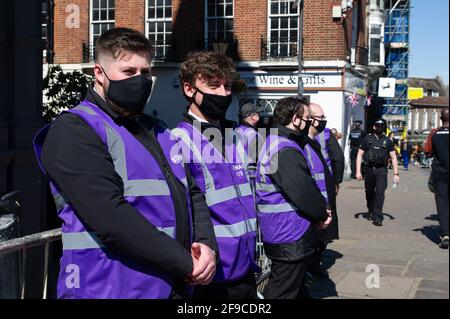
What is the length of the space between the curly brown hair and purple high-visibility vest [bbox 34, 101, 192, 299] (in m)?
0.93

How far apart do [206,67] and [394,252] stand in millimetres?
2255

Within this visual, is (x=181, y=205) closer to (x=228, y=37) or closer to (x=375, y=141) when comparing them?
(x=375, y=141)

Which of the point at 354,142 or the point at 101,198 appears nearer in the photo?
A: the point at 101,198

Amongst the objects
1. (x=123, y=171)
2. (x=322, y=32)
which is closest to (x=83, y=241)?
(x=123, y=171)

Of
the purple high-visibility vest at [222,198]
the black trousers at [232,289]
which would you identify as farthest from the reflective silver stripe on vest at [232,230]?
the black trousers at [232,289]

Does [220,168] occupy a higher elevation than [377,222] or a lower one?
higher

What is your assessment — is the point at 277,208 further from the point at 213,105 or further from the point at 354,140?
the point at 354,140

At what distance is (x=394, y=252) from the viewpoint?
4.17m

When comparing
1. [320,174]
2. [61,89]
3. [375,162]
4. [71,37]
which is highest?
[71,37]

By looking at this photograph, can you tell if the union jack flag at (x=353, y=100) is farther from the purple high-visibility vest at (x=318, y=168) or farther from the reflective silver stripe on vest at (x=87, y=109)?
the reflective silver stripe on vest at (x=87, y=109)

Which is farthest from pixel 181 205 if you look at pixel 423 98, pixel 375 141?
pixel 375 141

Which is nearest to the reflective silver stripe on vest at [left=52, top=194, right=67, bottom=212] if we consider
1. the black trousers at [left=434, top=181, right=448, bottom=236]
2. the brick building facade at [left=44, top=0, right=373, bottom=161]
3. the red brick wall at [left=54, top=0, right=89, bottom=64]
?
the black trousers at [left=434, top=181, right=448, bottom=236]

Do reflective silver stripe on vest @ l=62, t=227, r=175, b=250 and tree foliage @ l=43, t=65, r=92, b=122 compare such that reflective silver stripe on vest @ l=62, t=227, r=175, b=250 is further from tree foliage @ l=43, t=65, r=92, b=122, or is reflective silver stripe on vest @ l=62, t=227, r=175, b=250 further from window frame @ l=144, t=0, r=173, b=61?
window frame @ l=144, t=0, r=173, b=61

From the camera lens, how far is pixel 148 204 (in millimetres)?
1990
